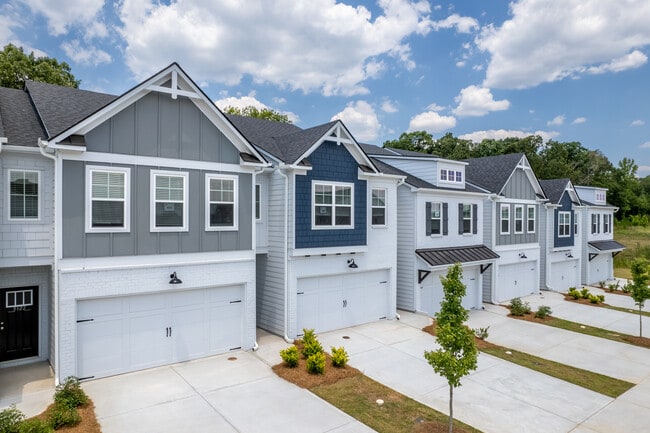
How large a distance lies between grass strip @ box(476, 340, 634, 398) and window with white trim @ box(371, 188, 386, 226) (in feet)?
19.0

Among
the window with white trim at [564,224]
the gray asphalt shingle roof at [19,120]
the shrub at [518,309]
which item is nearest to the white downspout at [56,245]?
the gray asphalt shingle roof at [19,120]

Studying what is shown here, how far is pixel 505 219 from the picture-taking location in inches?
843

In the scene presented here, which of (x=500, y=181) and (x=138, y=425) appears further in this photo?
(x=500, y=181)

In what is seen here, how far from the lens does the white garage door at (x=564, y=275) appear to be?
85.0ft

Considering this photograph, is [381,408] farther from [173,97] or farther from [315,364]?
[173,97]

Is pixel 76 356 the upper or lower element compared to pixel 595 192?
lower

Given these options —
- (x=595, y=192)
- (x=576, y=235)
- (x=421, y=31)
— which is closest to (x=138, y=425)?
(x=421, y=31)

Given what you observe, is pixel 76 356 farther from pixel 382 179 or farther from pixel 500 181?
pixel 500 181

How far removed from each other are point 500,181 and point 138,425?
1993 cm

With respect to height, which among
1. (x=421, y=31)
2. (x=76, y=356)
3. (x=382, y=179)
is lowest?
(x=76, y=356)

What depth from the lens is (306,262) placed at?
44.5 ft

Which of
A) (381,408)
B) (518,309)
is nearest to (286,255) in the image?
(381,408)

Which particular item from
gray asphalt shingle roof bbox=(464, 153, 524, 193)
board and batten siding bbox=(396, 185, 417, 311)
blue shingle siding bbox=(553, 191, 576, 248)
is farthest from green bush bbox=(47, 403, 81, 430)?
blue shingle siding bbox=(553, 191, 576, 248)

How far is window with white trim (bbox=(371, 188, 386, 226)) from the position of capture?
618 inches
